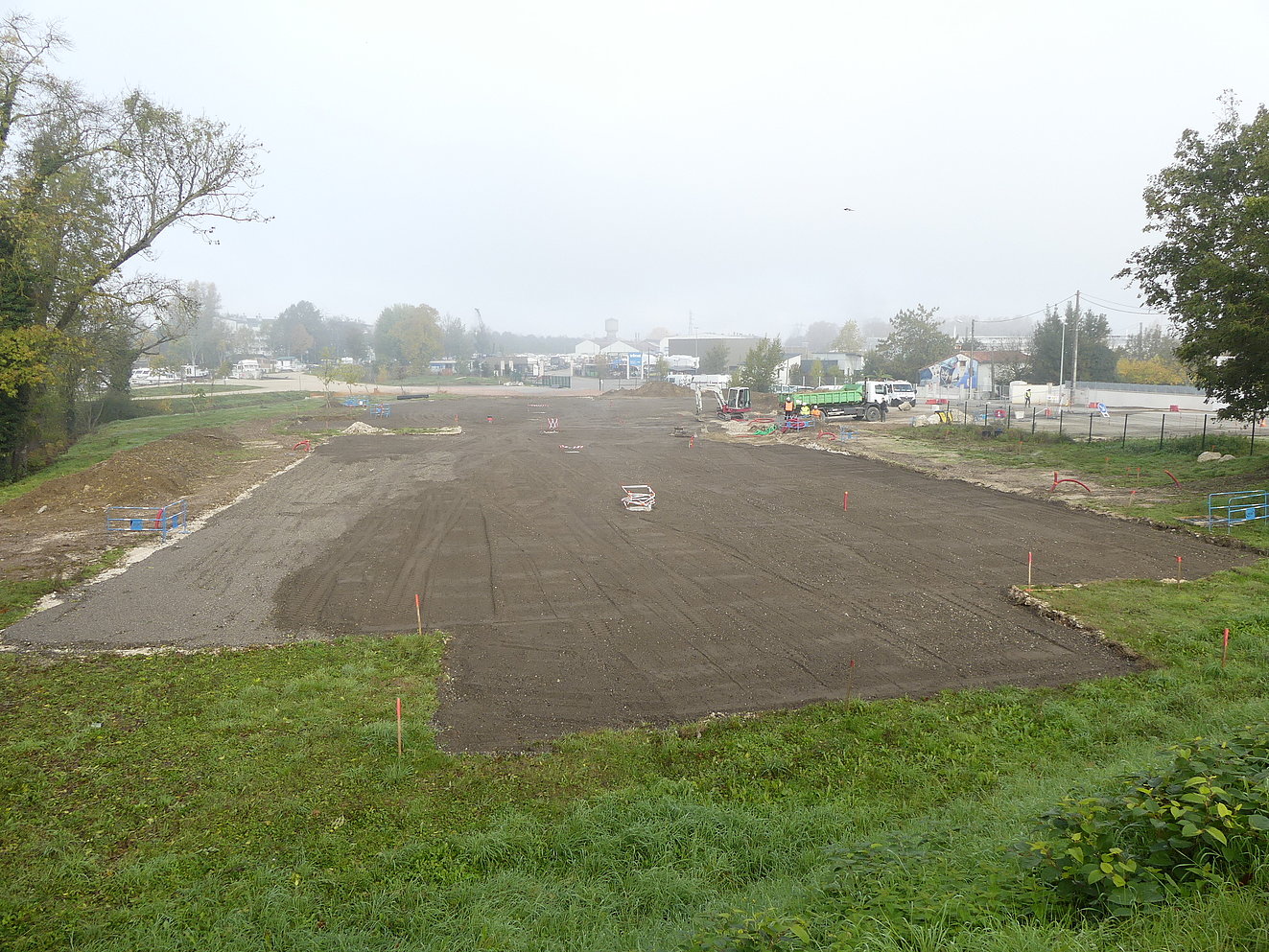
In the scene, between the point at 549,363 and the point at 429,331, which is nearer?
the point at 429,331

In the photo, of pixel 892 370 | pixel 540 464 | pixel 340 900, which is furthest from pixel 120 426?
pixel 892 370

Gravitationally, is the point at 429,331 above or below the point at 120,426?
above

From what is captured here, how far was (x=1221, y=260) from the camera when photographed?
22.3 m

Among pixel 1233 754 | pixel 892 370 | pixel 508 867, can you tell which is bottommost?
pixel 508 867

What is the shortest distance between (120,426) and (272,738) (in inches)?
2062

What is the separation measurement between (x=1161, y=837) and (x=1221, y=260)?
81.2 ft

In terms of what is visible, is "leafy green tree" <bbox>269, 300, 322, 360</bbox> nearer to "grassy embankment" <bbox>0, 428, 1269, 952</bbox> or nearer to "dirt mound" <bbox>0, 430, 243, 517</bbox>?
"dirt mound" <bbox>0, 430, 243, 517</bbox>

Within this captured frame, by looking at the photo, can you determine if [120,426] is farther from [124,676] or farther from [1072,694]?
[1072,694]

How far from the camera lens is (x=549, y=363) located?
154 m

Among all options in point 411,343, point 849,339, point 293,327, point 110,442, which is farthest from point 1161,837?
point 293,327

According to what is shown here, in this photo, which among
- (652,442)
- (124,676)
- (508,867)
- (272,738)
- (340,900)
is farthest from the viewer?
(652,442)

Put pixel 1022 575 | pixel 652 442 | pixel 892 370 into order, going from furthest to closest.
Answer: pixel 892 370
pixel 652 442
pixel 1022 575

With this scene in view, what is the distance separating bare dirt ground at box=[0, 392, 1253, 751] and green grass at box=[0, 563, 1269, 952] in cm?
97

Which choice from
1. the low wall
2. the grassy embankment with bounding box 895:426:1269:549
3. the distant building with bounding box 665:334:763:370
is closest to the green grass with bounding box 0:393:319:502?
the grassy embankment with bounding box 895:426:1269:549
